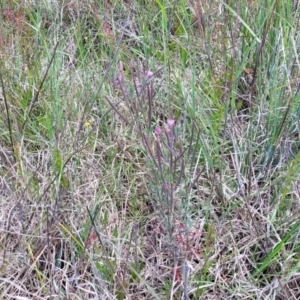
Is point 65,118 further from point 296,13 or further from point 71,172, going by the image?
point 296,13

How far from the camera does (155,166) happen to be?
3.89 ft

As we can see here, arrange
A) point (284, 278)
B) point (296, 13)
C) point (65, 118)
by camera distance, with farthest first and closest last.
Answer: point (296, 13), point (65, 118), point (284, 278)

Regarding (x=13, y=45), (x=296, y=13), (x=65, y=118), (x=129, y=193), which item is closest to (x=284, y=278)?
(x=129, y=193)

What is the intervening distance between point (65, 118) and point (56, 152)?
171mm

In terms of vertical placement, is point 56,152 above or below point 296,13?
below

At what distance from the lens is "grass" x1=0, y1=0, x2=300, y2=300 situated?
117 centimetres

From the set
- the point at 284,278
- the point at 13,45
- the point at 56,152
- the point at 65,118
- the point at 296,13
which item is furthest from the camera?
the point at 13,45

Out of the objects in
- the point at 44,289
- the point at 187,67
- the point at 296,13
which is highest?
the point at 296,13

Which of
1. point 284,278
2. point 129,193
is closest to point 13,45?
point 129,193

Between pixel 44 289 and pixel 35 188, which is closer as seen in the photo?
pixel 44 289

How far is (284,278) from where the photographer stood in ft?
3.74

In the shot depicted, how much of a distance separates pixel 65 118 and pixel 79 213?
14.0 inches

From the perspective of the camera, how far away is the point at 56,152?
1364 millimetres

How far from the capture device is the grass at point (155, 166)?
117 centimetres
